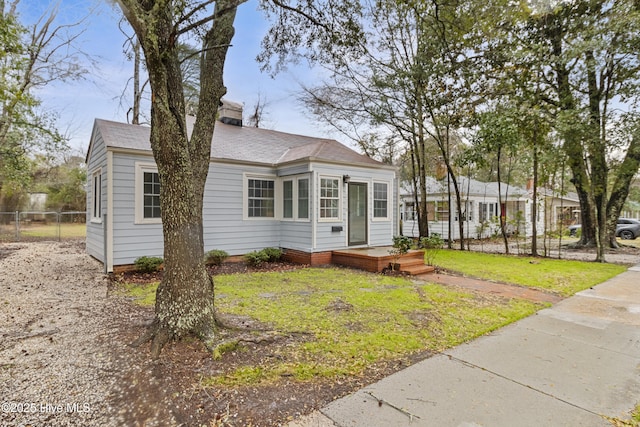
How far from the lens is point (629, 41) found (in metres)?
8.70

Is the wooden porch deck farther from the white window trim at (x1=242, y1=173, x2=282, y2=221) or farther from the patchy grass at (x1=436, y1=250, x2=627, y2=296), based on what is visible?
the white window trim at (x1=242, y1=173, x2=282, y2=221)

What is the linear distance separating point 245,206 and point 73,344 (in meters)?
5.85

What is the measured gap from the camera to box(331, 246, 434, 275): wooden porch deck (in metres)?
8.09

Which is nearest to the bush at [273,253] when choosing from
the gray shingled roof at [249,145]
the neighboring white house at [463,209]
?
the gray shingled roof at [249,145]

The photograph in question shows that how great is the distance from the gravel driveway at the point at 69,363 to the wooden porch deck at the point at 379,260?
537 cm

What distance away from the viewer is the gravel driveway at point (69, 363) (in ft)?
7.53

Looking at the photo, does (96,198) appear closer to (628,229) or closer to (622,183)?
(622,183)

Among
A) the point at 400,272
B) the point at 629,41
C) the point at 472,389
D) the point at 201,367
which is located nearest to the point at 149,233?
the point at 201,367

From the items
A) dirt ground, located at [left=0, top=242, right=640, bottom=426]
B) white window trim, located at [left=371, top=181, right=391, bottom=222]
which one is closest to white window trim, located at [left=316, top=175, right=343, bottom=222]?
white window trim, located at [left=371, top=181, right=391, bottom=222]

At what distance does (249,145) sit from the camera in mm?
10234

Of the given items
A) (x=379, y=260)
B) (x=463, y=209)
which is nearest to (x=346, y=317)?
(x=379, y=260)

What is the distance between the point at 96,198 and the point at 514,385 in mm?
10263

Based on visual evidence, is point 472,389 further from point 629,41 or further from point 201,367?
point 629,41

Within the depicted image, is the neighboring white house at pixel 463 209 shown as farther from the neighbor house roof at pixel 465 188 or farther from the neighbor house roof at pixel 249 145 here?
the neighbor house roof at pixel 249 145
